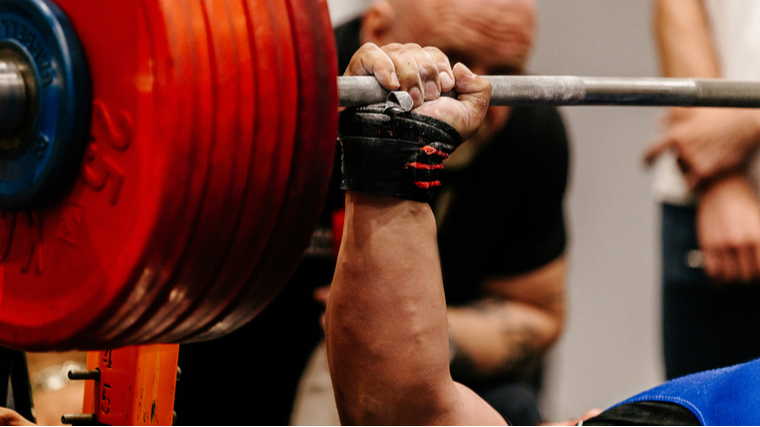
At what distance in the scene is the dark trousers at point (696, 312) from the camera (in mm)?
1234

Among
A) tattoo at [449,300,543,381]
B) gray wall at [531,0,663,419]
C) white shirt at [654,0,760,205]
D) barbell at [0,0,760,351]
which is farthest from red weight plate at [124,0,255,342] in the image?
gray wall at [531,0,663,419]

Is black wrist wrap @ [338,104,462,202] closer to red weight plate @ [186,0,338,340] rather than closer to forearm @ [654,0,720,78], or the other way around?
red weight plate @ [186,0,338,340]

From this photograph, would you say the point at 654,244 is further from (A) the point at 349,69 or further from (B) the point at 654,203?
(A) the point at 349,69

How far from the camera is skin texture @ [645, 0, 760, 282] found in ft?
3.99

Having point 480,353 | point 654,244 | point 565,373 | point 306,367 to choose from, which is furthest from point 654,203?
point 306,367

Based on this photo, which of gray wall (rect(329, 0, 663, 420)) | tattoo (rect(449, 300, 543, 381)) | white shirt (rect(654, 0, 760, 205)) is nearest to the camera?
white shirt (rect(654, 0, 760, 205))

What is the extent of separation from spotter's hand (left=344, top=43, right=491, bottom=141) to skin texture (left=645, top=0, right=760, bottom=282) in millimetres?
724

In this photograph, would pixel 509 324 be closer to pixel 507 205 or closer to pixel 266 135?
pixel 507 205

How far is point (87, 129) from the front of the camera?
0.50 m

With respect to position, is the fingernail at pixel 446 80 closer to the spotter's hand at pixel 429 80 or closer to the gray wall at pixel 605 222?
the spotter's hand at pixel 429 80

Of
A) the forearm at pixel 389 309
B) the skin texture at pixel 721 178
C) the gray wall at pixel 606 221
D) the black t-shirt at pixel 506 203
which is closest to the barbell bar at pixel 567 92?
the forearm at pixel 389 309

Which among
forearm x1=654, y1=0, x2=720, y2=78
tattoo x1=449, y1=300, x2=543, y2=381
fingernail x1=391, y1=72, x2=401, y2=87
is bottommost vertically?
tattoo x1=449, y1=300, x2=543, y2=381

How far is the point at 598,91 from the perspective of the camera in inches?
28.2

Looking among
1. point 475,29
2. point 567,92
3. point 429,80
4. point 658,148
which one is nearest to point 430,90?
point 429,80
